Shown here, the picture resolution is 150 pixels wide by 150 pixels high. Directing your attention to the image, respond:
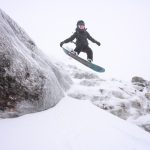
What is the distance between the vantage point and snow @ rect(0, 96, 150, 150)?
3268mm

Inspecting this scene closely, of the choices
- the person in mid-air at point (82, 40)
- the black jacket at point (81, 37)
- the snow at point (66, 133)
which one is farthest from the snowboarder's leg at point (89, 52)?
the snow at point (66, 133)

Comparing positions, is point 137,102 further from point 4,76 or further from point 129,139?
point 4,76

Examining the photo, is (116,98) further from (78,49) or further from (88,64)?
(78,49)

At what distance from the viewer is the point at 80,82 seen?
1078 centimetres

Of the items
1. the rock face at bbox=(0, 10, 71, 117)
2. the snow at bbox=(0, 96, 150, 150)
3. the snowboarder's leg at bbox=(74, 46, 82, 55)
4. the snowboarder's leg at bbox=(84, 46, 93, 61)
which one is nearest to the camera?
the snow at bbox=(0, 96, 150, 150)

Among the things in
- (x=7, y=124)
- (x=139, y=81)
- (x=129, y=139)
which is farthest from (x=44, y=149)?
(x=139, y=81)

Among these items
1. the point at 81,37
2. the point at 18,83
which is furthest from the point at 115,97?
the point at 18,83

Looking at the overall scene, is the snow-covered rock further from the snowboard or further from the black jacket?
the black jacket

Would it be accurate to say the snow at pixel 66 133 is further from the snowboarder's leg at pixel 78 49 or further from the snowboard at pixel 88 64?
the snowboarder's leg at pixel 78 49

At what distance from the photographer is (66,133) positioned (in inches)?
149

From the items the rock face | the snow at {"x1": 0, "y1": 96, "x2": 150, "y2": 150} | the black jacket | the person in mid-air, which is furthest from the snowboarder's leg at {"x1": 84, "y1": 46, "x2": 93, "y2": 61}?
the rock face

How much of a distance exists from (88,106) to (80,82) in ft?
16.7

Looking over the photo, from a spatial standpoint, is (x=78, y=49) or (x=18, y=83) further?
(x=78, y=49)

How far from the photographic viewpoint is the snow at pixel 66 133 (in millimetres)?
3268
